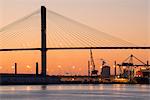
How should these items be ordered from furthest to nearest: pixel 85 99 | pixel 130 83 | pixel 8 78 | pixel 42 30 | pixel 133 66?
1. pixel 133 66
2. pixel 130 83
3. pixel 8 78
4. pixel 42 30
5. pixel 85 99

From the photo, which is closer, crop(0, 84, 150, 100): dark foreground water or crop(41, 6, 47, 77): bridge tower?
crop(0, 84, 150, 100): dark foreground water

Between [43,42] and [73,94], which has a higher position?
[43,42]

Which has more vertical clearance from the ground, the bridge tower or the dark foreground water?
the bridge tower

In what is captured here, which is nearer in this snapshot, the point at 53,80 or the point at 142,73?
the point at 53,80

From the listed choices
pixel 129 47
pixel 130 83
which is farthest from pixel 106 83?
pixel 129 47

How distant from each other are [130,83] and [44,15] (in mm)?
55947

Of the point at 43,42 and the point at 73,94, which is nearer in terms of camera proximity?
the point at 73,94

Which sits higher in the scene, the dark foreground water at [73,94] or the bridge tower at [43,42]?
the bridge tower at [43,42]

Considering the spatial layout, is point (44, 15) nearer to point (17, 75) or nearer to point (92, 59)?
point (17, 75)

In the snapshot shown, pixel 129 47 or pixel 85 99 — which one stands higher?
pixel 129 47

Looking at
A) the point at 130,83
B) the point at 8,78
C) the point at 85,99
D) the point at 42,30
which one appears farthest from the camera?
the point at 130,83

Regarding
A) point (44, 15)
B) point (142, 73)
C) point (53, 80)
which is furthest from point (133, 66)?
point (44, 15)

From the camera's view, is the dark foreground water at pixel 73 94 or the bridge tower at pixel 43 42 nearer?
the dark foreground water at pixel 73 94

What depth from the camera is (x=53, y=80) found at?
127875mm
